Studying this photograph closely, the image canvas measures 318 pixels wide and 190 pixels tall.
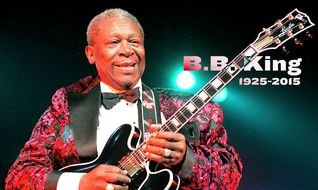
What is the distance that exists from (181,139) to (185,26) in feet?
3.68

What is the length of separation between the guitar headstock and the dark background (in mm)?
783

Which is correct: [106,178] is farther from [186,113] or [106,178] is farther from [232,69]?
[232,69]

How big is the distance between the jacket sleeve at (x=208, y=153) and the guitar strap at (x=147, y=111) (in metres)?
0.03

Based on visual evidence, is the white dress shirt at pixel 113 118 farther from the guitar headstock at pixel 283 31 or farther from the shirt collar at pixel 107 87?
the guitar headstock at pixel 283 31

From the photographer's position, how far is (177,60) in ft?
8.30

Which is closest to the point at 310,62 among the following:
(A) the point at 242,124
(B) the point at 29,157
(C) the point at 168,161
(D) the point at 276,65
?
(D) the point at 276,65

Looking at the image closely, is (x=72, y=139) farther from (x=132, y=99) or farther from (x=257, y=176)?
(x=257, y=176)

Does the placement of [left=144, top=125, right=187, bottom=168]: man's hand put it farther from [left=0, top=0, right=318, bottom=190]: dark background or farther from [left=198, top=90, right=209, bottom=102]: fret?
[left=0, top=0, right=318, bottom=190]: dark background

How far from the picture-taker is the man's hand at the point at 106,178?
5.21ft

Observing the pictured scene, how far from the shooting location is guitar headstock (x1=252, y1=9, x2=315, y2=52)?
5.64 feet

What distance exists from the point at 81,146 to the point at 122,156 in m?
0.15

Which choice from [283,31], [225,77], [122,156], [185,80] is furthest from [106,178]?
[185,80]

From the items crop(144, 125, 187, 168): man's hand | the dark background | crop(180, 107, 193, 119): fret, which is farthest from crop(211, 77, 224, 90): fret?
the dark background

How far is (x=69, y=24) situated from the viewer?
2.53 metres
